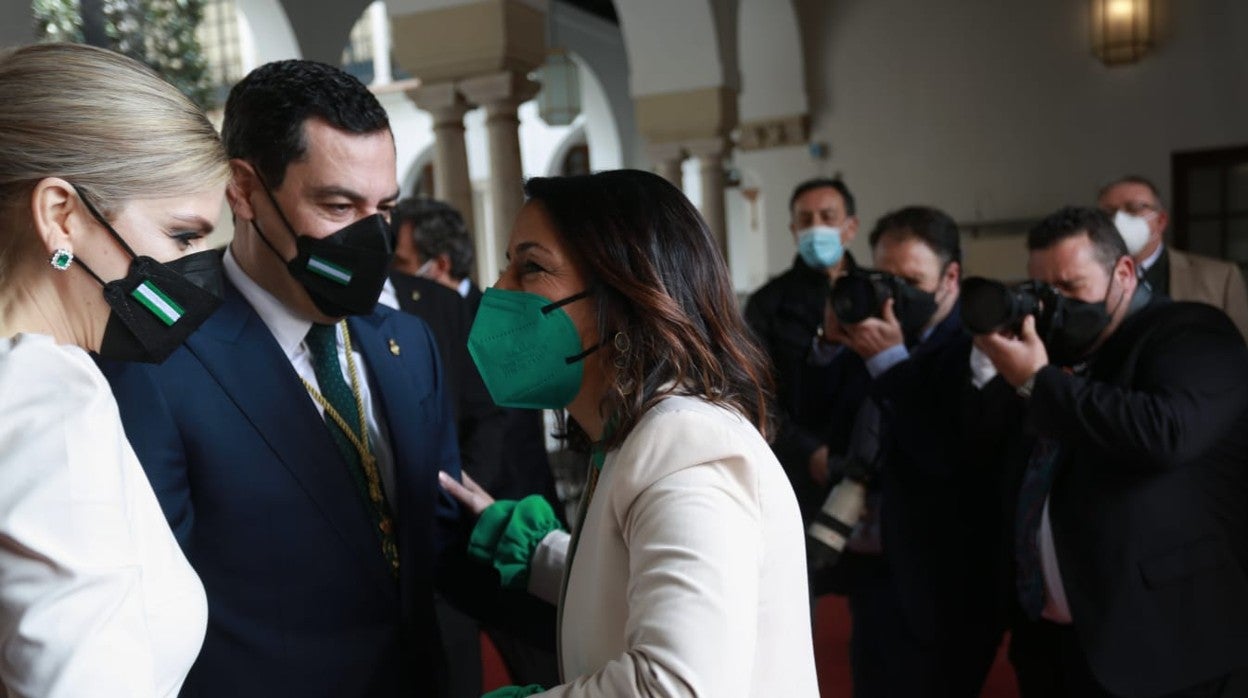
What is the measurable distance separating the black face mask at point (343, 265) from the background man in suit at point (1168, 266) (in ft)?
10.5

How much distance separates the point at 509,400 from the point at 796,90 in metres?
8.50

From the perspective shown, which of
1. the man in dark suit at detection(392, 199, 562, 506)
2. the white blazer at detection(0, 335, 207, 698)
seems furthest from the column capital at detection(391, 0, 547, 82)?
the white blazer at detection(0, 335, 207, 698)

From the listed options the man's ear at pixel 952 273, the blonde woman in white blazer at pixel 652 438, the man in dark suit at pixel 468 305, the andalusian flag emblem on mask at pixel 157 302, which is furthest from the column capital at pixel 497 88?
the andalusian flag emblem on mask at pixel 157 302

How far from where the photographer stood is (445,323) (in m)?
3.25

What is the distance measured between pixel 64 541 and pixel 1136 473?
219cm

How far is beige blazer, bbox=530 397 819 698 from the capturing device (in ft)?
3.22

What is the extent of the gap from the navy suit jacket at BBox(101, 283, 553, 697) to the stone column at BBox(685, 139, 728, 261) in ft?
20.6

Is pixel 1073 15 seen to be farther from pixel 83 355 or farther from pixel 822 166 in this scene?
pixel 83 355

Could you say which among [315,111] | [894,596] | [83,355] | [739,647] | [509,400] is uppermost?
[315,111]

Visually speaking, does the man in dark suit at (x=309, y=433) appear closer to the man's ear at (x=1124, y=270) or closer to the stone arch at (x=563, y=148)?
the man's ear at (x=1124, y=270)

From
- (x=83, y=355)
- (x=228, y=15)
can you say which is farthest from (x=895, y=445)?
(x=228, y=15)

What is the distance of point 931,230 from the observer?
2936 millimetres

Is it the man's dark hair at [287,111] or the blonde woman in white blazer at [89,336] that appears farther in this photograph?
the man's dark hair at [287,111]

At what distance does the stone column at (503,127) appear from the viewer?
5.57 meters
